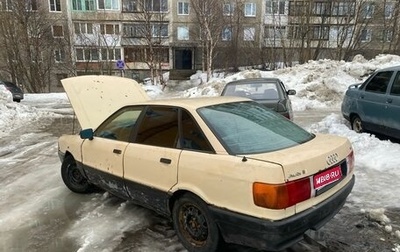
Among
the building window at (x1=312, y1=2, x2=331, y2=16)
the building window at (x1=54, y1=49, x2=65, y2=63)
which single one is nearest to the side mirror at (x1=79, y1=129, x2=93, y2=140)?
Answer: the building window at (x1=312, y1=2, x2=331, y2=16)

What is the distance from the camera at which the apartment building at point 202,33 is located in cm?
3055

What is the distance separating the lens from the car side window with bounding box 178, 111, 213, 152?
3168 millimetres

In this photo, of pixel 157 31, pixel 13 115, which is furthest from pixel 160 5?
pixel 13 115

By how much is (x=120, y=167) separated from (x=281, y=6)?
3790 cm

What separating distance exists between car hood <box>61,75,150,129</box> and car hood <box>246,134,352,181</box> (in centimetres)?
355

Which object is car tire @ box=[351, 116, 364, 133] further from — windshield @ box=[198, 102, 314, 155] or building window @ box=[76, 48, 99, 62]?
building window @ box=[76, 48, 99, 62]

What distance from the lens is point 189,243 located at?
3.32 m

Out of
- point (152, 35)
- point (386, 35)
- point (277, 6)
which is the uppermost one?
point (277, 6)

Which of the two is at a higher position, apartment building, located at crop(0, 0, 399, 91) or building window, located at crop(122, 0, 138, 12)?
building window, located at crop(122, 0, 138, 12)

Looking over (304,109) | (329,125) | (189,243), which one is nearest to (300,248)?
(189,243)

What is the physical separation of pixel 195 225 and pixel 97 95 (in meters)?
3.76

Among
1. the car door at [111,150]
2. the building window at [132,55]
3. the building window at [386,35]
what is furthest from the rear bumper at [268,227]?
the building window at [132,55]

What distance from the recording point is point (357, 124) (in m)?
8.05

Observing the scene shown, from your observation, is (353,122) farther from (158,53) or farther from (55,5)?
(55,5)
